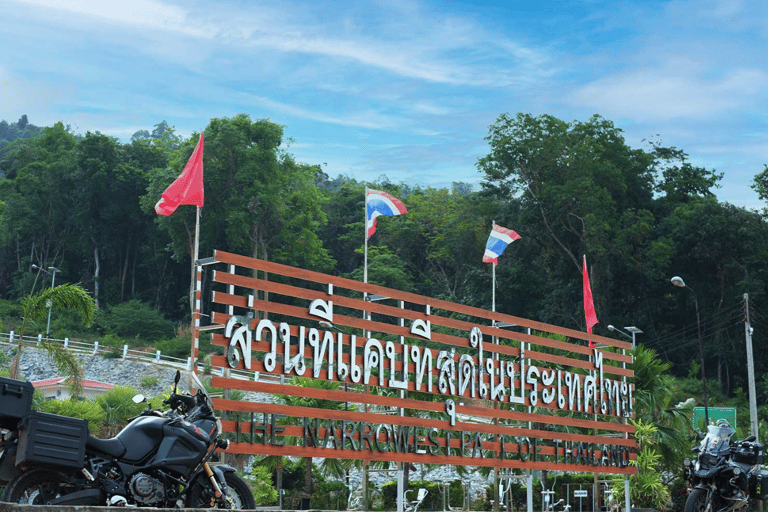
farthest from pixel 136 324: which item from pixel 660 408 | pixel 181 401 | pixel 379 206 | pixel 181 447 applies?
pixel 181 447

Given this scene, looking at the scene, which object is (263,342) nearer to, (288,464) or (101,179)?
(288,464)

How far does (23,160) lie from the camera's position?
76438 millimetres

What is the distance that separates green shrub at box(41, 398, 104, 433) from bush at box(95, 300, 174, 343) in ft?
123

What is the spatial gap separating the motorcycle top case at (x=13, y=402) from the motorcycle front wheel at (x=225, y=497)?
6.15 feet

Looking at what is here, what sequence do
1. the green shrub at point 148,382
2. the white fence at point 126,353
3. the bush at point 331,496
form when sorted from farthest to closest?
1. the white fence at point 126,353
2. the green shrub at point 148,382
3. the bush at point 331,496

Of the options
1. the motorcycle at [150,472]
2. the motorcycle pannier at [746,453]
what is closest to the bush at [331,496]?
the motorcycle pannier at [746,453]

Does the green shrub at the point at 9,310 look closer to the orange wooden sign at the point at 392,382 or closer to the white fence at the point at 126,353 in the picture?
the white fence at the point at 126,353

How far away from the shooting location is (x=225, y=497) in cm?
975

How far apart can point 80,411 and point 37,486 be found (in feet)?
56.4

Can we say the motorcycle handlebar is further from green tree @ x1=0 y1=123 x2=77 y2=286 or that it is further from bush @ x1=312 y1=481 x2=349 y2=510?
green tree @ x1=0 y1=123 x2=77 y2=286

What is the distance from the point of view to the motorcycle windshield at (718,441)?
1380 cm

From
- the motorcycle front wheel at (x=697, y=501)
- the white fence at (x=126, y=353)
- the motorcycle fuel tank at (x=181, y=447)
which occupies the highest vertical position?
the white fence at (x=126, y=353)

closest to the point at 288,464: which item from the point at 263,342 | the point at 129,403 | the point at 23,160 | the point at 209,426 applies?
the point at 129,403

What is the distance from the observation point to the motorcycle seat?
9.04m
